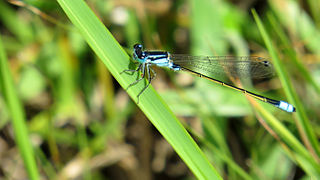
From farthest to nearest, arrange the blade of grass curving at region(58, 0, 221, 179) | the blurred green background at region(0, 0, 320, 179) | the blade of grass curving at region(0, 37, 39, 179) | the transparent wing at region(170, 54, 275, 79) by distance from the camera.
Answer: the blurred green background at region(0, 0, 320, 179)
the transparent wing at region(170, 54, 275, 79)
the blade of grass curving at region(0, 37, 39, 179)
the blade of grass curving at region(58, 0, 221, 179)

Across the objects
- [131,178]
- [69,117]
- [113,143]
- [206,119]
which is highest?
[69,117]

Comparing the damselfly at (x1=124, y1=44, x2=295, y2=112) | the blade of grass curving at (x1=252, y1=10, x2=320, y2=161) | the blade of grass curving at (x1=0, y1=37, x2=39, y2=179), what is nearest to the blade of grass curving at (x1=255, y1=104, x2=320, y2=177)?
the blade of grass curving at (x1=252, y1=10, x2=320, y2=161)

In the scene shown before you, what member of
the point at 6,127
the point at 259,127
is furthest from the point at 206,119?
the point at 6,127

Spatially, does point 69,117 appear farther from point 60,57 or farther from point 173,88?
point 173,88

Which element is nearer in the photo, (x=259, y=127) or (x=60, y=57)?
(x=259, y=127)

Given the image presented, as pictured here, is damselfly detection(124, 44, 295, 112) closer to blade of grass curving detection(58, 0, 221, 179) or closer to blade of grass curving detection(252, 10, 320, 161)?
blade of grass curving detection(252, 10, 320, 161)

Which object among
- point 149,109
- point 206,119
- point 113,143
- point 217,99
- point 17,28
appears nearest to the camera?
point 149,109

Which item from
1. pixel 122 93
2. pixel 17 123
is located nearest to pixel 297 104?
pixel 17 123

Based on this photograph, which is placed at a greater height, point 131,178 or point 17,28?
point 17,28
